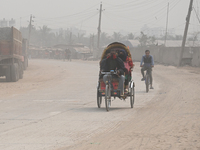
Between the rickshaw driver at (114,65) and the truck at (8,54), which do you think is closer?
the rickshaw driver at (114,65)

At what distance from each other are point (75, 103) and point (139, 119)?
3900mm

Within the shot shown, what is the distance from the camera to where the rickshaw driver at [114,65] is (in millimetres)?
10586

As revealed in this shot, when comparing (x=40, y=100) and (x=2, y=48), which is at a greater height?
(x=2, y=48)

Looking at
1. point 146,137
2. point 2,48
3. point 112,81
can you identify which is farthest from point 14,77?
point 146,137

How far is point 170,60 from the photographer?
44562mm

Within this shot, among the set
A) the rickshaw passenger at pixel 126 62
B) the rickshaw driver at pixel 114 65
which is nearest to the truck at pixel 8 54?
the rickshaw passenger at pixel 126 62

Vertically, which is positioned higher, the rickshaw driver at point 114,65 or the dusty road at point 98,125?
the rickshaw driver at point 114,65

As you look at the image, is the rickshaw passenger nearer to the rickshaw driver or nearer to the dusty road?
the rickshaw driver

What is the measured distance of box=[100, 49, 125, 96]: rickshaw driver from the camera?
10586 millimetres

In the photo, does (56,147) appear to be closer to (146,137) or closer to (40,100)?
(146,137)

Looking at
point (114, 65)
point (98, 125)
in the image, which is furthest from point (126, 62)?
point (98, 125)

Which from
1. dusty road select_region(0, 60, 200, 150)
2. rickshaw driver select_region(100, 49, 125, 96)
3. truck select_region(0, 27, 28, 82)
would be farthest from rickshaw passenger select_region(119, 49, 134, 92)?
truck select_region(0, 27, 28, 82)

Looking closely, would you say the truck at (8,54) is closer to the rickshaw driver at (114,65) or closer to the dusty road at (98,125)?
the dusty road at (98,125)

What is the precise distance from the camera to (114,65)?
10.6 m
